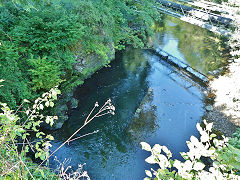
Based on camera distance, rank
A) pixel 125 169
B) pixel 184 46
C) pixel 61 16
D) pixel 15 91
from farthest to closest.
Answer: pixel 184 46
pixel 61 16
pixel 125 169
pixel 15 91

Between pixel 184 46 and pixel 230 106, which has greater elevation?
pixel 184 46

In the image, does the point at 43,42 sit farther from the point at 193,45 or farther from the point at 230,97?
the point at 193,45

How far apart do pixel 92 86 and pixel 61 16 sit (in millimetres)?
3754

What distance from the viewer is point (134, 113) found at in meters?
7.86

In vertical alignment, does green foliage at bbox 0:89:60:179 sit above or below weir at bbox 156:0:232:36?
below

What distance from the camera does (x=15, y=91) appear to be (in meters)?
5.39

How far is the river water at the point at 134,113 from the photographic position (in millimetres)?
6020

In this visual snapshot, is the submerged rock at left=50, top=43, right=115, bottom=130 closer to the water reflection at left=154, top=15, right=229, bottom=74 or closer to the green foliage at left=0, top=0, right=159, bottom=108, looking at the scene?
the green foliage at left=0, top=0, right=159, bottom=108

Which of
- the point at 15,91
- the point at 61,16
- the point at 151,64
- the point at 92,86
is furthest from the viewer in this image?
the point at 151,64

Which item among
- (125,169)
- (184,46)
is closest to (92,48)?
(125,169)

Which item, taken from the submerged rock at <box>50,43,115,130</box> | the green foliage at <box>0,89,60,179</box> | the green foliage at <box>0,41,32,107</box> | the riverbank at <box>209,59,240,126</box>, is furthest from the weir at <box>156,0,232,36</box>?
the green foliage at <box>0,89,60,179</box>

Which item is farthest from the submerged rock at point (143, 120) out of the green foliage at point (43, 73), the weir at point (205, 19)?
the weir at point (205, 19)

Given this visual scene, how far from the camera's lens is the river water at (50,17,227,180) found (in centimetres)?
602

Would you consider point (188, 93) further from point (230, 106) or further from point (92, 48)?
point (92, 48)
